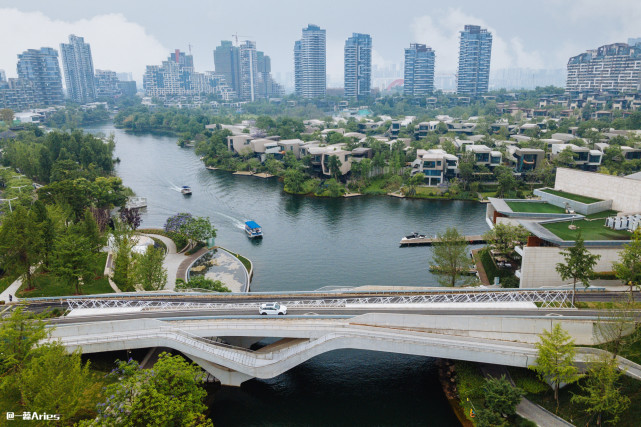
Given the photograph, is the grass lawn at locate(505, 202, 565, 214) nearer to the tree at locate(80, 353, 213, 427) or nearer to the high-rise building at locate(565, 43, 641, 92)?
the tree at locate(80, 353, 213, 427)

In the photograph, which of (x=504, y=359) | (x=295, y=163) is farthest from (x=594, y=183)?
(x=295, y=163)

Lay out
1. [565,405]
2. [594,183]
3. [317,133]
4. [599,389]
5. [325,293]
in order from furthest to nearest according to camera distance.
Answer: [317,133], [594,183], [325,293], [565,405], [599,389]

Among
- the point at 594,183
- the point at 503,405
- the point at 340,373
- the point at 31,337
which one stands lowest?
the point at 340,373

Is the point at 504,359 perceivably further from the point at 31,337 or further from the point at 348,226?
the point at 348,226

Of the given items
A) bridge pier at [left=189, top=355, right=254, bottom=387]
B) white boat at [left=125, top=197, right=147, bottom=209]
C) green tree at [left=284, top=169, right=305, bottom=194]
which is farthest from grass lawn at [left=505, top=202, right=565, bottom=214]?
white boat at [left=125, top=197, right=147, bottom=209]

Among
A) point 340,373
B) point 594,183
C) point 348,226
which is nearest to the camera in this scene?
point 340,373

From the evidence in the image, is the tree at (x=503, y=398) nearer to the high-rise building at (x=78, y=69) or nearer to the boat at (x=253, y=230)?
the boat at (x=253, y=230)
